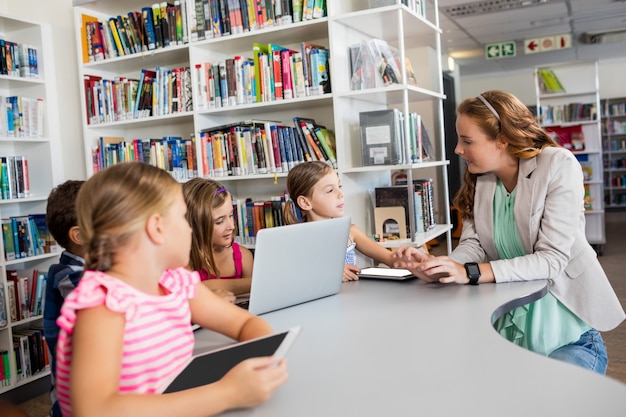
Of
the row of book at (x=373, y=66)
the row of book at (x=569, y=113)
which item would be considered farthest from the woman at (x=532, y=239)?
the row of book at (x=569, y=113)

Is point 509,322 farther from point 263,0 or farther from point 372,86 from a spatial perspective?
point 263,0

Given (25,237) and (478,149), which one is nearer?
(478,149)

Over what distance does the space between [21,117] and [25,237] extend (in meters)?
0.73

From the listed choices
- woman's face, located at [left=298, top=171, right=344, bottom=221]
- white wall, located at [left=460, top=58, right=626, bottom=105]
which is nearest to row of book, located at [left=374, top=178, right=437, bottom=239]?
woman's face, located at [left=298, top=171, right=344, bottom=221]

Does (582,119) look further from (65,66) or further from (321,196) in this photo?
(65,66)

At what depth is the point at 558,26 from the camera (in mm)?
8367

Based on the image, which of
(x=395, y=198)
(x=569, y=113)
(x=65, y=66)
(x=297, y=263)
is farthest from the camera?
(x=569, y=113)

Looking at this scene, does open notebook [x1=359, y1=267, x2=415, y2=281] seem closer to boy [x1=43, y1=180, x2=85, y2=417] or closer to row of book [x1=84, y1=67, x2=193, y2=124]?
boy [x1=43, y1=180, x2=85, y2=417]

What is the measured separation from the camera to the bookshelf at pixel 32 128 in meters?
3.60

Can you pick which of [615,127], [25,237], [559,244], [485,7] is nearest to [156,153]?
[25,237]

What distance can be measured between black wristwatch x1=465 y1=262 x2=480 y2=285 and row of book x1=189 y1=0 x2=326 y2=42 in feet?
6.01

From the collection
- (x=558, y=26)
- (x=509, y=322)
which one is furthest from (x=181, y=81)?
(x=558, y=26)

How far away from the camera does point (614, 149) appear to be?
11.7 meters

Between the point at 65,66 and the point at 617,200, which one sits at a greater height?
the point at 65,66
